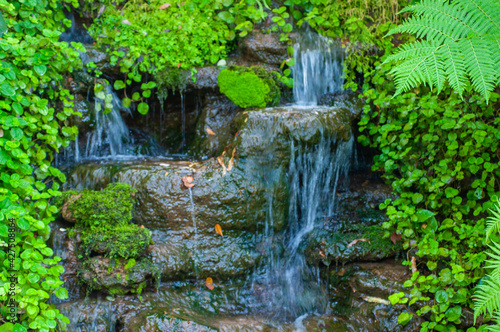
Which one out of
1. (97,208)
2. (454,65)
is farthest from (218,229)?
(454,65)

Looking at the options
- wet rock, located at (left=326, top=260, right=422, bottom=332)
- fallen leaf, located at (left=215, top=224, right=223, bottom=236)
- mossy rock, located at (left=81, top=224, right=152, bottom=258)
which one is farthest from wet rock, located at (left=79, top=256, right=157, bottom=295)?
wet rock, located at (left=326, top=260, right=422, bottom=332)

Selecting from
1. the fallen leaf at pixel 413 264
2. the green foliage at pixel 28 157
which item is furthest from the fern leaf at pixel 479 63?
the green foliage at pixel 28 157

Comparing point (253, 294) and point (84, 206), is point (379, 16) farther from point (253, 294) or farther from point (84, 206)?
point (84, 206)

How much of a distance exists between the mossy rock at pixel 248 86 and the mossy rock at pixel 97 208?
1.91 meters

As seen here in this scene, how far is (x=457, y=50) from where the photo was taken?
256cm

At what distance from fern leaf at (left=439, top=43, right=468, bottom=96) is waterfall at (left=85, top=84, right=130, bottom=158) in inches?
154

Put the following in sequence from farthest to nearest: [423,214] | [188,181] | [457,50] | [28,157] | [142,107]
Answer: [142,107] < [188,181] < [423,214] < [28,157] < [457,50]

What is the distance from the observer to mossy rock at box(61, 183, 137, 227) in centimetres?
357

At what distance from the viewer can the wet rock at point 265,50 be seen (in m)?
5.49

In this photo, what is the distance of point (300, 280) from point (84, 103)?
3.51 m

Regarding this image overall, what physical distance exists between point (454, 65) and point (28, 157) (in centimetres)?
325

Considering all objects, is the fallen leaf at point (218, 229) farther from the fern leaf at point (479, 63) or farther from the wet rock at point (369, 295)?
the fern leaf at point (479, 63)

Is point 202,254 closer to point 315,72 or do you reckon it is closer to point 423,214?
point 423,214

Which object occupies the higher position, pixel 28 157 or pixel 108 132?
pixel 108 132
